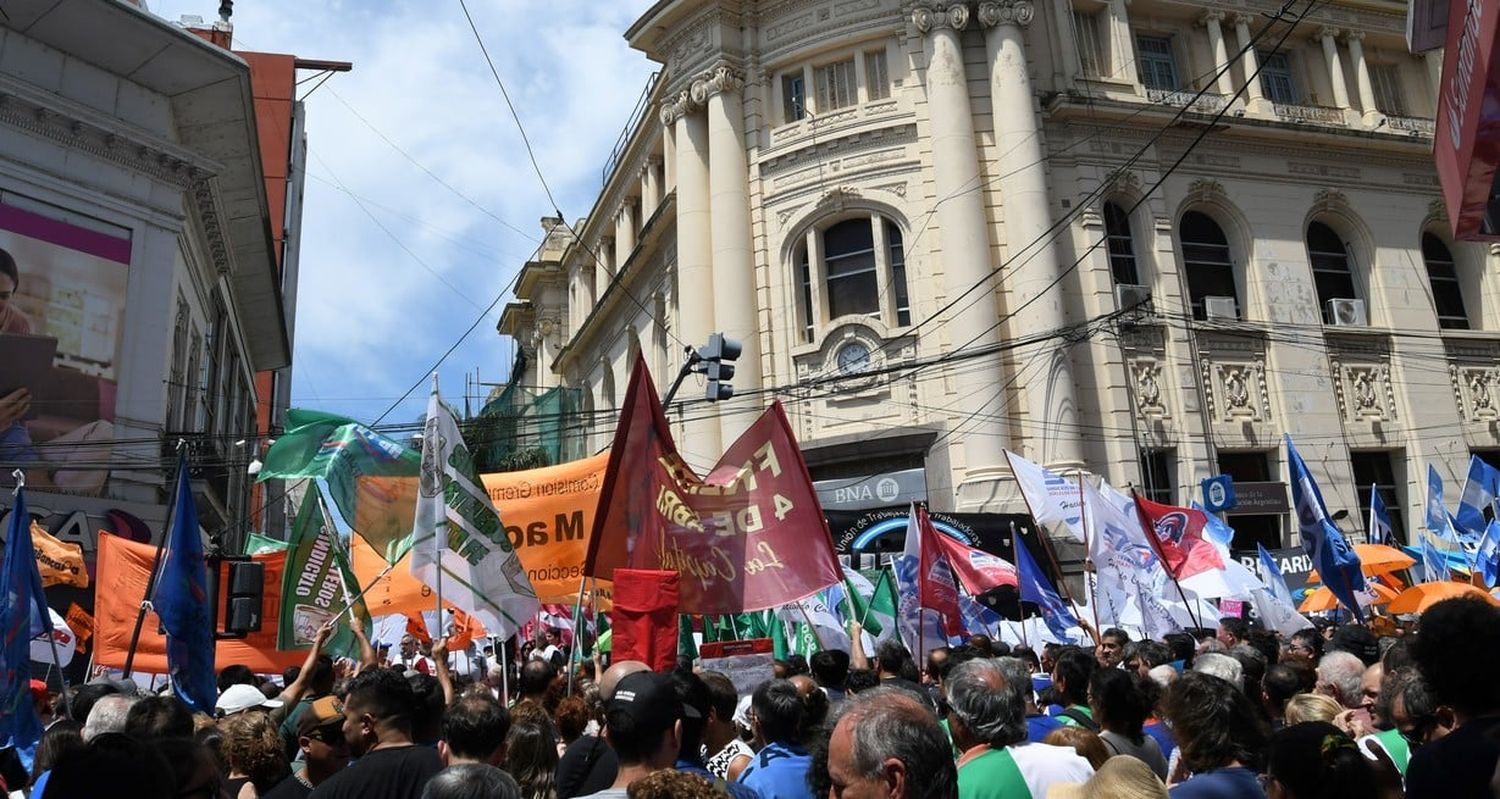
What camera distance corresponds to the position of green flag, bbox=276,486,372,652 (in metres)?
9.95

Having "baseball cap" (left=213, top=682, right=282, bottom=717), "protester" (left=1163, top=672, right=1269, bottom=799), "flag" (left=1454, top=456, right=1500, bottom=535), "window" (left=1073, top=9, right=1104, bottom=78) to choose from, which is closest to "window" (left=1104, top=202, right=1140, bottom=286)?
"window" (left=1073, top=9, right=1104, bottom=78)

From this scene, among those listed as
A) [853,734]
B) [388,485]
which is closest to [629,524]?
[388,485]

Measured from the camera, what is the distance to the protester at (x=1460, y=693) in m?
3.11

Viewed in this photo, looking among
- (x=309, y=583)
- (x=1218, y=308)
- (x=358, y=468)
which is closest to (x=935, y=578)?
(x=358, y=468)

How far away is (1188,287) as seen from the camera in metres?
26.4

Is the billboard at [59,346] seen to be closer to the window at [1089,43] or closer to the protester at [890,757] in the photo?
the protester at [890,757]

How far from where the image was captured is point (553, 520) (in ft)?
31.9

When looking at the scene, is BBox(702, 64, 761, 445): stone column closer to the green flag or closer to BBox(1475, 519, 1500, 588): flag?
BBox(1475, 519, 1500, 588): flag

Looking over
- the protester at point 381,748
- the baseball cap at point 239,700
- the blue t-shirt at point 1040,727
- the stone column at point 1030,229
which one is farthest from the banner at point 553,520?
the stone column at point 1030,229

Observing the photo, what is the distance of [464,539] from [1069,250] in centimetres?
1985

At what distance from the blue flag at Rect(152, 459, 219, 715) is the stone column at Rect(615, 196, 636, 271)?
2783 cm

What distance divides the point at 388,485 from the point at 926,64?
1956 cm

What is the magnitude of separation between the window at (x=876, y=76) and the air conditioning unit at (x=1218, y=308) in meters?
9.23

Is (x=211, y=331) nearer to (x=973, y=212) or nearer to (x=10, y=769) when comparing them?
(x=973, y=212)
